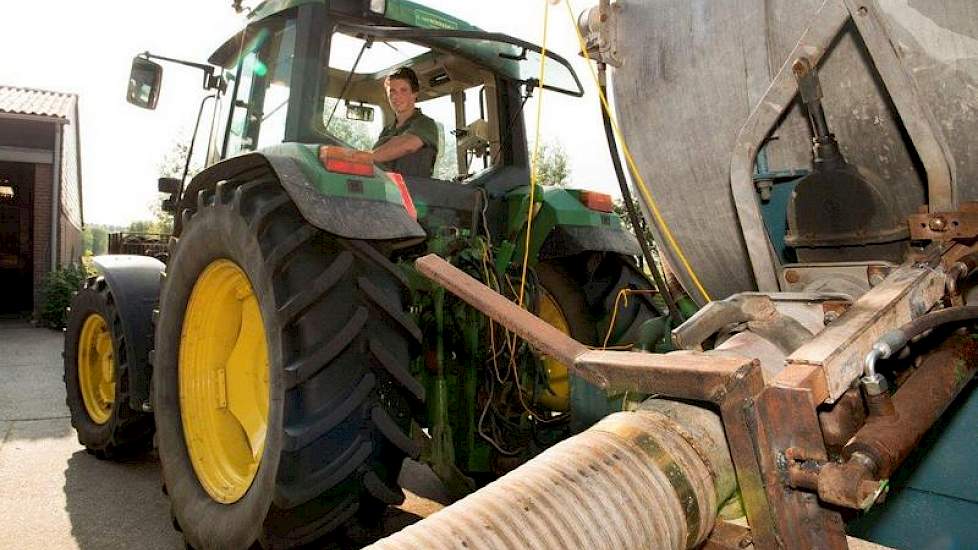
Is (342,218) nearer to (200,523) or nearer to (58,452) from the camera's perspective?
(200,523)

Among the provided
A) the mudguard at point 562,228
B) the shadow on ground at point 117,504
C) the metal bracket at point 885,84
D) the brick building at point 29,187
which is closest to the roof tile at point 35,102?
the brick building at point 29,187

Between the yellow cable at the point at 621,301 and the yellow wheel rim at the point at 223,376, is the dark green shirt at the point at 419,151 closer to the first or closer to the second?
the yellow wheel rim at the point at 223,376

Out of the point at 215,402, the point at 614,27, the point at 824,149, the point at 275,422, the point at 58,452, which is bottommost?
the point at 58,452

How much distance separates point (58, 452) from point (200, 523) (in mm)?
2389

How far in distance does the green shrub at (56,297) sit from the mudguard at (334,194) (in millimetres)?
12272

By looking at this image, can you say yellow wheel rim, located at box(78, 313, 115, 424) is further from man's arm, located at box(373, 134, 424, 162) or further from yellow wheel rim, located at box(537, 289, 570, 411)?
yellow wheel rim, located at box(537, 289, 570, 411)

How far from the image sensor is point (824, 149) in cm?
163

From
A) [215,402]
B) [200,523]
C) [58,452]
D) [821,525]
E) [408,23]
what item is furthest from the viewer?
[58,452]

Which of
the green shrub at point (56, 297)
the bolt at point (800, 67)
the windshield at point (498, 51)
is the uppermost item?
the windshield at point (498, 51)

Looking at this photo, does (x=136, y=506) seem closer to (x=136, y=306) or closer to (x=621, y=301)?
(x=136, y=306)

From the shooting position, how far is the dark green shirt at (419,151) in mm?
3223


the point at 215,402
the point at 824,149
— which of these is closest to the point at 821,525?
the point at 824,149

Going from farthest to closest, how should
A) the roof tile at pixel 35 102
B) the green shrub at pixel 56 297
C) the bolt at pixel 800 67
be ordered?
the roof tile at pixel 35 102 → the green shrub at pixel 56 297 → the bolt at pixel 800 67

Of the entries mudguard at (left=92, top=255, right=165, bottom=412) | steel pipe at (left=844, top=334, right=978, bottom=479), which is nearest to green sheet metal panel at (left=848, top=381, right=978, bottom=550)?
steel pipe at (left=844, top=334, right=978, bottom=479)
